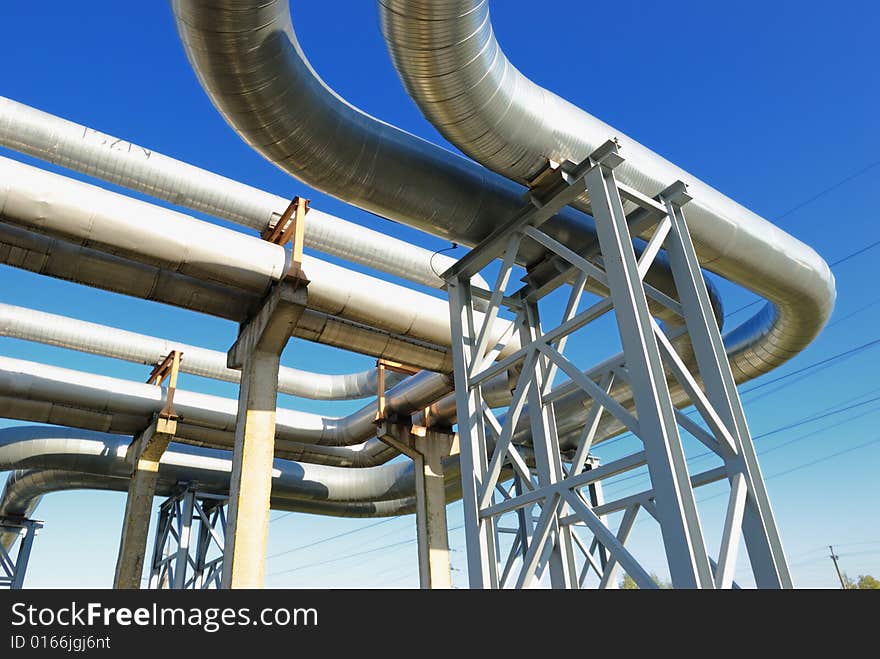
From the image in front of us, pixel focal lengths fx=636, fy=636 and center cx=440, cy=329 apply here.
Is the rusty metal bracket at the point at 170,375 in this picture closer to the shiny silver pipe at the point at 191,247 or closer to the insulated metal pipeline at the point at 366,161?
the shiny silver pipe at the point at 191,247

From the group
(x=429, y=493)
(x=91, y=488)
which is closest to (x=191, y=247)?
(x=429, y=493)

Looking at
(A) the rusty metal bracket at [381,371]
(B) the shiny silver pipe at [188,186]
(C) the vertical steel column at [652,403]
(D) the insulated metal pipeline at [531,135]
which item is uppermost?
(B) the shiny silver pipe at [188,186]

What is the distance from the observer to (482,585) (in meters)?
7.09

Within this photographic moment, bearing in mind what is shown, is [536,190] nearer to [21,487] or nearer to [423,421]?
[423,421]

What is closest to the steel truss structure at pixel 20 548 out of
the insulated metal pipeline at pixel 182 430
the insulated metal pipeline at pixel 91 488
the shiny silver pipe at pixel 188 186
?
the insulated metal pipeline at pixel 91 488

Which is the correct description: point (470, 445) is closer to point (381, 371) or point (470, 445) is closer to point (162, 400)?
point (381, 371)

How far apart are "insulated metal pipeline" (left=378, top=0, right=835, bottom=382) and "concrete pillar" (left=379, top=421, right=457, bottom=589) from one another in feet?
27.7

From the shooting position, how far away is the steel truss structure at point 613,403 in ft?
18.7

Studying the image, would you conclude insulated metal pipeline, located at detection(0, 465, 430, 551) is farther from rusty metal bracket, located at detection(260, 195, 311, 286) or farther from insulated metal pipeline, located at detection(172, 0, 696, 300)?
insulated metal pipeline, located at detection(172, 0, 696, 300)

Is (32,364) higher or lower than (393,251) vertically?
lower

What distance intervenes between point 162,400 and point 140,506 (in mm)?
2443

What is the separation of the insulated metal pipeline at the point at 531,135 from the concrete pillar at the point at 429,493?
27.7 ft

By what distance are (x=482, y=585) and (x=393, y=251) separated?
7.60 metres
